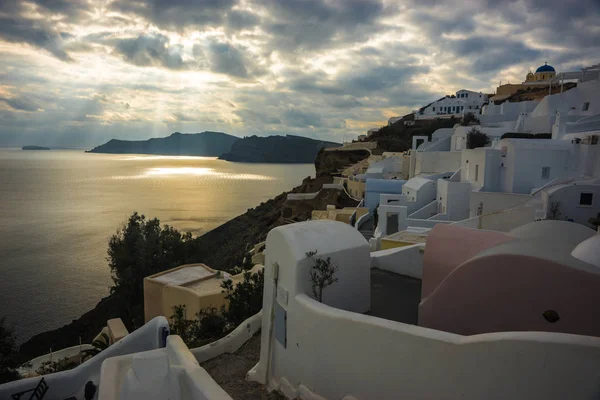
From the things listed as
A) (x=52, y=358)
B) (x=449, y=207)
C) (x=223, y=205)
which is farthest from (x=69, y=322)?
(x=223, y=205)

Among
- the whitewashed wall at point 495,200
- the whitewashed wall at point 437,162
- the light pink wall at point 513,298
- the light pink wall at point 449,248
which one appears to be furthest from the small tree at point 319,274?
the whitewashed wall at point 437,162

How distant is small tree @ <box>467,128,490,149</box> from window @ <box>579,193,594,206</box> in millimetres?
14232

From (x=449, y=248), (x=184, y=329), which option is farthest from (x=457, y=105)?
(x=449, y=248)

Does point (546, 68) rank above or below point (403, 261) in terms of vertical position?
above

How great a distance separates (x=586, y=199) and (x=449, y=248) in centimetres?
1308

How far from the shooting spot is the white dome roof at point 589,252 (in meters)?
4.85

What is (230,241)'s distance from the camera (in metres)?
44.5

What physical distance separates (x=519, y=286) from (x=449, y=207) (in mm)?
17378

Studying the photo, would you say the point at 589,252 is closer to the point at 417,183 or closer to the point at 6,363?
the point at 6,363

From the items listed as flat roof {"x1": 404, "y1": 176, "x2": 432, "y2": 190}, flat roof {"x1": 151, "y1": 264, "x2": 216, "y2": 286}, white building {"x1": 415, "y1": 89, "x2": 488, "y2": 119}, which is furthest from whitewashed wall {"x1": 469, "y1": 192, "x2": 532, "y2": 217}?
white building {"x1": 415, "y1": 89, "x2": 488, "y2": 119}

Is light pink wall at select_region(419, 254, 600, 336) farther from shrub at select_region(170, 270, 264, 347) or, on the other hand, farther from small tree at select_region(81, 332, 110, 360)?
small tree at select_region(81, 332, 110, 360)

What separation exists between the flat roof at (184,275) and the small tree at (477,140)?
74.5ft

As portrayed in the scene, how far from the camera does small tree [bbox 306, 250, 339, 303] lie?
663 cm

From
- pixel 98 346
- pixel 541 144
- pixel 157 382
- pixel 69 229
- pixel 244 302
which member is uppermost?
pixel 541 144
